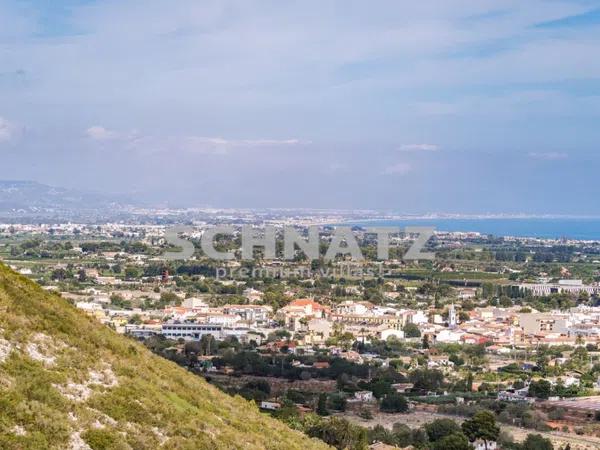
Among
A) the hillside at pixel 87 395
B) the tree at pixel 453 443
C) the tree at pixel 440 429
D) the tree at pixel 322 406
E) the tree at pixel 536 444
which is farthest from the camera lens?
the tree at pixel 322 406

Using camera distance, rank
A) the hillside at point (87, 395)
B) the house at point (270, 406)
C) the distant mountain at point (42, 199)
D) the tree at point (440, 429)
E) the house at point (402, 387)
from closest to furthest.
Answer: the hillside at point (87, 395), the tree at point (440, 429), the house at point (270, 406), the house at point (402, 387), the distant mountain at point (42, 199)

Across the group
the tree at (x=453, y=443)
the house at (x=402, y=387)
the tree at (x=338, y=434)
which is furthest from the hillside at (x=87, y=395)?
the house at (x=402, y=387)

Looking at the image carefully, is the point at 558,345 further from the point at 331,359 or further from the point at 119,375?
the point at 119,375

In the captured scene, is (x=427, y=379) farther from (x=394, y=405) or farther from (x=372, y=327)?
(x=372, y=327)

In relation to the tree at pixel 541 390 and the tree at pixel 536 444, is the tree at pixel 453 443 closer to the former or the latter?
the tree at pixel 536 444

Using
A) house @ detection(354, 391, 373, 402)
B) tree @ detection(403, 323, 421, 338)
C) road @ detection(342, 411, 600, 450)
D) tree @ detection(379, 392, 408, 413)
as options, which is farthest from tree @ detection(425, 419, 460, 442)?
tree @ detection(403, 323, 421, 338)

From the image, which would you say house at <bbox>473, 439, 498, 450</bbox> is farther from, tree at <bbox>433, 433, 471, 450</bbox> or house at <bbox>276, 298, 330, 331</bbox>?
house at <bbox>276, 298, 330, 331</bbox>

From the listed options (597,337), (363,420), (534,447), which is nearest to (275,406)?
(363,420)
